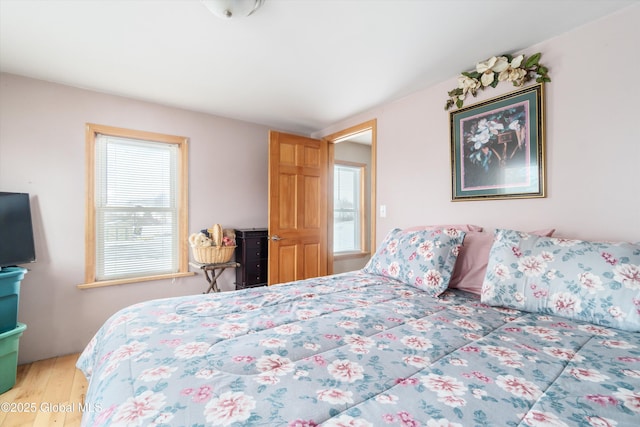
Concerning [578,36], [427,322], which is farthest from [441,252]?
[578,36]

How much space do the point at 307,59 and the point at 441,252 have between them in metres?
1.64

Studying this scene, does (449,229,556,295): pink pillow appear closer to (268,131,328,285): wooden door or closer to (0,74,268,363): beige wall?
(268,131,328,285): wooden door

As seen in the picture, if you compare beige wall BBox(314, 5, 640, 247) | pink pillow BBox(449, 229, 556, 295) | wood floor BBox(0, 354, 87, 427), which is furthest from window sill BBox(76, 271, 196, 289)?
beige wall BBox(314, 5, 640, 247)

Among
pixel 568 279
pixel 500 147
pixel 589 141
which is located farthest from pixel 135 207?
pixel 589 141

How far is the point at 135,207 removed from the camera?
285 centimetres

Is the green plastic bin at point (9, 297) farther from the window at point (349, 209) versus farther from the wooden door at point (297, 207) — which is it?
the window at point (349, 209)

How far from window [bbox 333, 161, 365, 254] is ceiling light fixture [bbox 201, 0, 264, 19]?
123 inches

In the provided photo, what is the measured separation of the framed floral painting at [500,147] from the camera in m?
1.85

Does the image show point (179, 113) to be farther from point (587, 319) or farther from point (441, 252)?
point (587, 319)

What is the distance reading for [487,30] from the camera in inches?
68.6

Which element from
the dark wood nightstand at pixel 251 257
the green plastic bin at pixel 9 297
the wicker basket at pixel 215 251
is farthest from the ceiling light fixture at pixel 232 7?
the green plastic bin at pixel 9 297

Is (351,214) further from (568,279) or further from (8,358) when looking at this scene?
(8,358)

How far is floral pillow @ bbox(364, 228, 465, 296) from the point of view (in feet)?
5.42

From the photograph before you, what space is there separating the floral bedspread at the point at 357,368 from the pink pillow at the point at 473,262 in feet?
1.11
